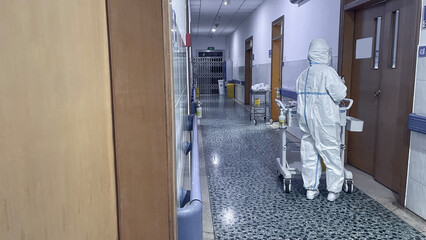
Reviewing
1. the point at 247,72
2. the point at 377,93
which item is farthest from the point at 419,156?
the point at 247,72

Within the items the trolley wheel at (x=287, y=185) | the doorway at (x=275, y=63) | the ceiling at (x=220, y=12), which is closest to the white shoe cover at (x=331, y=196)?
the trolley wheel at (x=287, y=185)

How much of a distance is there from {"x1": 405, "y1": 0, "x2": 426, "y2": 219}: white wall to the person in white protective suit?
0.56 m

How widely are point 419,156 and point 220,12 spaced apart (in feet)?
26.9

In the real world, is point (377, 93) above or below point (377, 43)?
below

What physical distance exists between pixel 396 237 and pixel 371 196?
805 mm

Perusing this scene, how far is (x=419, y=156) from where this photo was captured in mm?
2613

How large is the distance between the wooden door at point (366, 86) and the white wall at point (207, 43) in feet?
43.8

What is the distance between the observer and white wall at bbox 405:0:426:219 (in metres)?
2.55

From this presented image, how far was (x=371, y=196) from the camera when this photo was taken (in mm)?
3131

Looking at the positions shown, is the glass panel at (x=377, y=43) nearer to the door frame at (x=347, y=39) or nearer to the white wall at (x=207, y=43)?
the door frame at (x=347, y=39)

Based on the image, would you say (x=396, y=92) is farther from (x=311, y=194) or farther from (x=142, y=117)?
(x=142, y=117)

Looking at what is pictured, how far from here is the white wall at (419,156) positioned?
255cm

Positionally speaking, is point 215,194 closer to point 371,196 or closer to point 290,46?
point 371,196

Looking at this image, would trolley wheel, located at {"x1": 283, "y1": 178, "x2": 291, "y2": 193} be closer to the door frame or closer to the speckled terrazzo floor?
the speckled terrazzo floor
